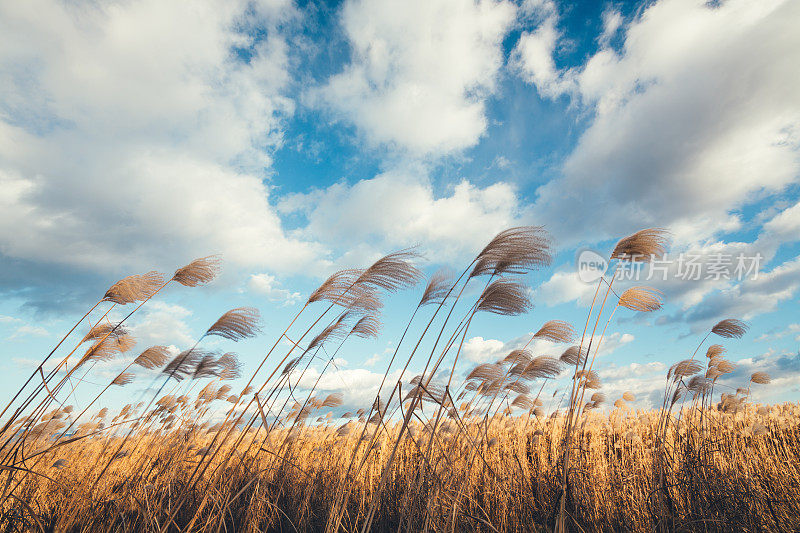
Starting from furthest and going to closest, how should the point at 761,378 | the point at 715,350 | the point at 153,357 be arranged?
the point at 761,378
the point at 715,350
the point at 153,357

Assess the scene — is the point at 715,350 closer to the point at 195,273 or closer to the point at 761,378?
the point at 761,378

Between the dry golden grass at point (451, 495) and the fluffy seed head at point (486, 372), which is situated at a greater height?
the fluffy seed head at point (486, 372)

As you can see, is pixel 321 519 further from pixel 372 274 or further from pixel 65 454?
pixel 65 454

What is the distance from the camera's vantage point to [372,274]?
2996mm

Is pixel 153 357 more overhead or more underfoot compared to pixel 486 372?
more underfoot

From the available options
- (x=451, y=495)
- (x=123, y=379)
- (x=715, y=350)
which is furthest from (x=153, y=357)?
(x=715, y=350)

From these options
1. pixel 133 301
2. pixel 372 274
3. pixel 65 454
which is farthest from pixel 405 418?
pixel 65 454

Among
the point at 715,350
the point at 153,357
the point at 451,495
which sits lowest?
the point at 451,495

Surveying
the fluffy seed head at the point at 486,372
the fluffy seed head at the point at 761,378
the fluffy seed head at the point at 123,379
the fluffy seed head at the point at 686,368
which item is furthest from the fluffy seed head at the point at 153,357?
the fluffy seed head at the point at 761,378

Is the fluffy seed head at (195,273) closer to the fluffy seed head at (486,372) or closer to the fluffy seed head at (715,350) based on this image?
the fluffy seed head at (486,372)

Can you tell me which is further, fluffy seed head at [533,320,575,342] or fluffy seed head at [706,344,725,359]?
fluffy seed head at [706,344,725,359]

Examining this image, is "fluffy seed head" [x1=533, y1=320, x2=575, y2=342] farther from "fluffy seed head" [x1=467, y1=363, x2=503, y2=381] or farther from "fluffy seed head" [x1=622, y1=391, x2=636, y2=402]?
"fluffy seed head" [x1=622, y1=391, x2=636, y2=402]

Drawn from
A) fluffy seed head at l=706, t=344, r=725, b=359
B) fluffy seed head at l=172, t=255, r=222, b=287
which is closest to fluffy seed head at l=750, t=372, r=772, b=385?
fluffy seed head at l=706, t=344, r=725, b=359

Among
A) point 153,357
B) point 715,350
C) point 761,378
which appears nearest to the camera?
point 153,357
